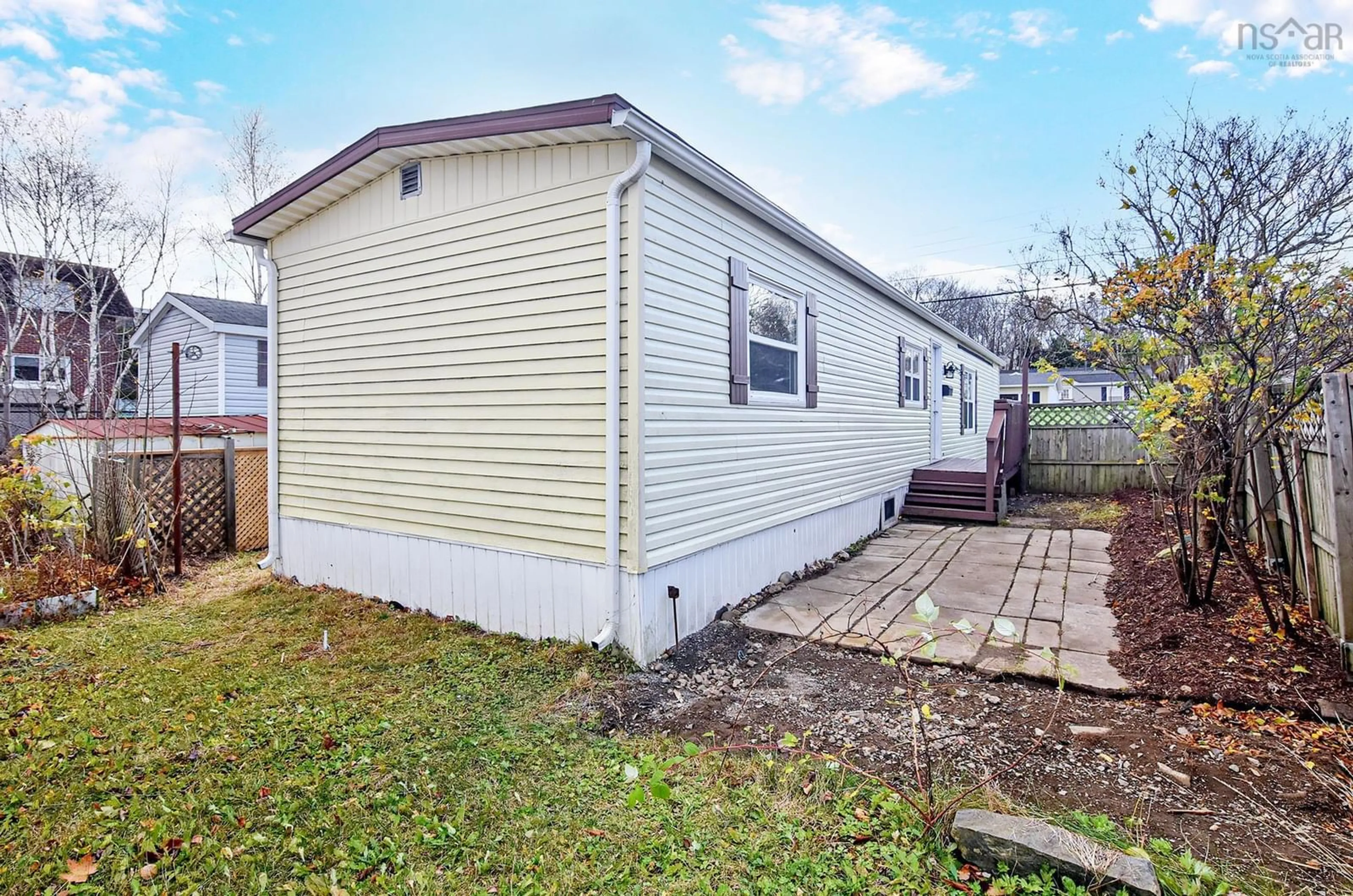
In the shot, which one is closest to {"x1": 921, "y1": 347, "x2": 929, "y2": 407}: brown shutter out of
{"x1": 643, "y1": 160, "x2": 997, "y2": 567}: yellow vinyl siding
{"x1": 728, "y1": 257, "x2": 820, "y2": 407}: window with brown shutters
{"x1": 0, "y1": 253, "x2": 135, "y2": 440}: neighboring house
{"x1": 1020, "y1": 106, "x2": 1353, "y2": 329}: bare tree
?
{"x1": 1020, "y1": 106, "x2": 1353, "y2": 329}: bare tree

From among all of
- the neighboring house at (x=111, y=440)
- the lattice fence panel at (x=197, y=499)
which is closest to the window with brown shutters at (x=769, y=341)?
the neighboring house at (x=111, y=440)

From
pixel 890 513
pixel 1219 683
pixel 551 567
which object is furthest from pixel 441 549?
pixel 890 513

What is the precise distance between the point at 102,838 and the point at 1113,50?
1224 cm

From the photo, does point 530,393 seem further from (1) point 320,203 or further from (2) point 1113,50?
(2) point 1113,50

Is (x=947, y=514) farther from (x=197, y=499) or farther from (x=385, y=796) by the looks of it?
(x=197, y=499)

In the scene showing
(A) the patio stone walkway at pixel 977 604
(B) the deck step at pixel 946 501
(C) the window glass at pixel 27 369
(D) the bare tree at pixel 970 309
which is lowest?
(A) the patio stone walkway at pixel 977 604

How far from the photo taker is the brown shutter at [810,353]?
6.31 m

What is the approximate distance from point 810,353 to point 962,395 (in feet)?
29.8

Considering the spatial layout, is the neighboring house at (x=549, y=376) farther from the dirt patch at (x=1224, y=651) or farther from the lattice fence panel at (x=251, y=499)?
the dirt patch at (x=1224, y=651)

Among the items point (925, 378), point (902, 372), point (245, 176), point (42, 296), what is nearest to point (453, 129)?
point (902, 372)

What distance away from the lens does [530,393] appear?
14.8 feet

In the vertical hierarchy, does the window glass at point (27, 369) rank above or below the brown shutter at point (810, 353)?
above

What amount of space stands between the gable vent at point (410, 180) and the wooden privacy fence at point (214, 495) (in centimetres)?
368

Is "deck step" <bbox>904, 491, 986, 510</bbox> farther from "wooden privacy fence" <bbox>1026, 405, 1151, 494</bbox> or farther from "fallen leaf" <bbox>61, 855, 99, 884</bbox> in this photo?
"fallen leaf" <bbox>61, 855, 99, 884</bbox>
